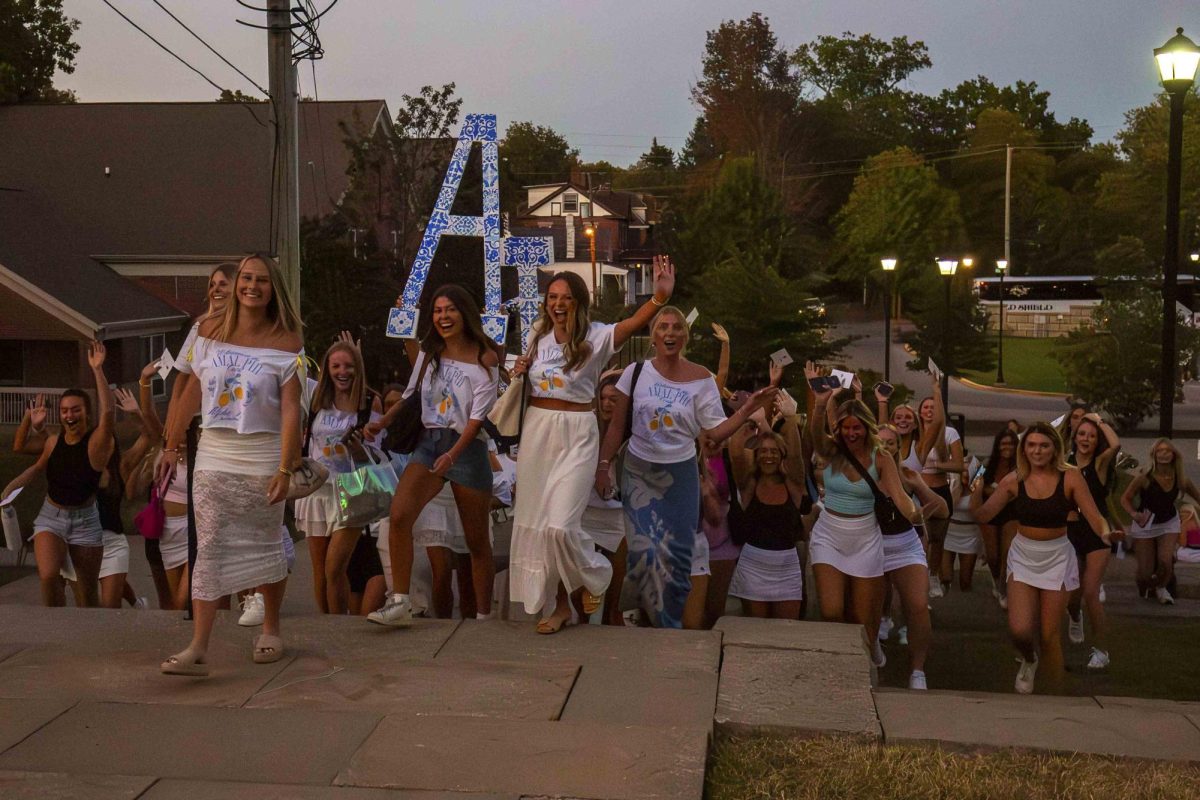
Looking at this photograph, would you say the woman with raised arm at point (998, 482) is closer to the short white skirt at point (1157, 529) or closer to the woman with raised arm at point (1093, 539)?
the woman with raised arm at point (1093, 539)

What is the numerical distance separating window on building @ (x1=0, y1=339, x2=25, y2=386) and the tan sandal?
2691cm

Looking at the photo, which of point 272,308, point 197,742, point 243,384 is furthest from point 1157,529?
point 197,742

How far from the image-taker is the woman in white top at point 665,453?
24.3ft

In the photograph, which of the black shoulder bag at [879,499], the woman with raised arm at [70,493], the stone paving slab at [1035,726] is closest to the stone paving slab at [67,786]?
the stone paving slab at [1035,726]

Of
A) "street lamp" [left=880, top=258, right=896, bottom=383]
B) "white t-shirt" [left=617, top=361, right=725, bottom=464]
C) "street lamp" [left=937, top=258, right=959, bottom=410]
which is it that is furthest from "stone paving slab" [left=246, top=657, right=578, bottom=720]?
"street lamp" [left=937, top=258, right=959, bottom=410]

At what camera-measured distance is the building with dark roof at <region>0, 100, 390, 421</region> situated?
31.4m

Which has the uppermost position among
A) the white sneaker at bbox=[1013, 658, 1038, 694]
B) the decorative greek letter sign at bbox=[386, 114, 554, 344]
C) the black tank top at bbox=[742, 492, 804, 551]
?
the decorative greek letter sign at bbox=[386, 114, 554, 344]

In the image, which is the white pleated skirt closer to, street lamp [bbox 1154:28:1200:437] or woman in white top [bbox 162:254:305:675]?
woman in white top [bbox 162:254:305:675]

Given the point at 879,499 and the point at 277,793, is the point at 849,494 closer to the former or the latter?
the point at 879,499

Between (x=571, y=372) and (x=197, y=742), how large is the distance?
2494 mm

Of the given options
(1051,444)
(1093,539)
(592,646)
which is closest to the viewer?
(592,646)

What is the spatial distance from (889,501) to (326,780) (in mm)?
4219

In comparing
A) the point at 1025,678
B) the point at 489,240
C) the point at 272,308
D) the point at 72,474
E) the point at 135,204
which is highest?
the point at 135,204

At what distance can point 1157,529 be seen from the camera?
476 inches
